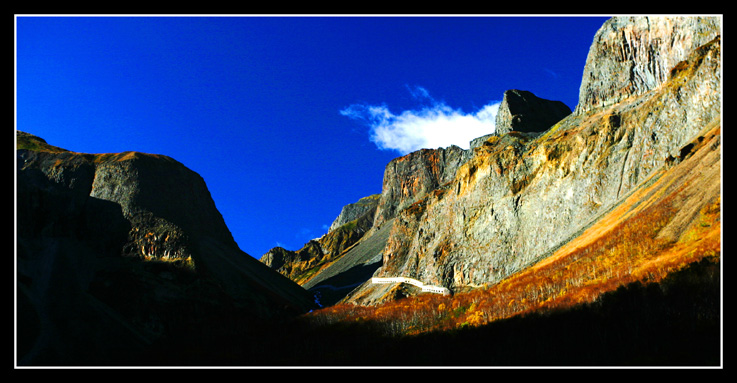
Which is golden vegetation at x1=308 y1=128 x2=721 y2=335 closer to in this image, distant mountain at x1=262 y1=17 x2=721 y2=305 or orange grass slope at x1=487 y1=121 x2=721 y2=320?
orange grass slope at x1=487 y1=121 x2=721 y2=320

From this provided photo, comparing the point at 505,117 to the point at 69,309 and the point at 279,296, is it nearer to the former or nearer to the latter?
the point at 279,296

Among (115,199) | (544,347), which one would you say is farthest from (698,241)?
(115,199)

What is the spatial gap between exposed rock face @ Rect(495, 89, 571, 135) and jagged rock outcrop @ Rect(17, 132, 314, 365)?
91.8 metres

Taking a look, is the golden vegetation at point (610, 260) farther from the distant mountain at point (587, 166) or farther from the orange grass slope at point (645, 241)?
the distant mountain at point (587, 166)

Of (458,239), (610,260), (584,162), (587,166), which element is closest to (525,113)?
(458,239)

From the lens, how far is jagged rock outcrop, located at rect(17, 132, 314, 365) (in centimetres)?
5922

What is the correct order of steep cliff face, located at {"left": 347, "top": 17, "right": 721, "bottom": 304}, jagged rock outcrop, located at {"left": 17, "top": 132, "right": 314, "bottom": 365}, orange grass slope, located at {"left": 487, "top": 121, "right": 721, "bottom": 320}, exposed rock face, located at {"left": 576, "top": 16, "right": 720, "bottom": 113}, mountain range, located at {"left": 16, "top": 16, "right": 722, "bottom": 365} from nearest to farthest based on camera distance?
orange grass slope, located at {"left": 487, "top": 121, "right": 721, "bottom": 320}
mountain range, located at {"left": 16, "top": 16, "right": 722, "bottom": 365}
jagged rock outcrop, located at {"left": 17, "top": 132, "right": 314, "bottom": 365}
steep cliff face, located at {"left": 347, "top": 17, "right": 721, "bottom": 304}
exposed rock face, located at {"left": 576, "top": 16, "right": 720, "bottom": 113}

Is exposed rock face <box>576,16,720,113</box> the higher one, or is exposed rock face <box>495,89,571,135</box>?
exposed rock face <box>495,89,571,135</box>

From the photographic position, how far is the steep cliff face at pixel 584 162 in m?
65.4

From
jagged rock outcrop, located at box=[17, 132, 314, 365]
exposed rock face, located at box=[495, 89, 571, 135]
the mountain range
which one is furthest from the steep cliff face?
exposed rock face, located at box=[495, 89, 571, 135]

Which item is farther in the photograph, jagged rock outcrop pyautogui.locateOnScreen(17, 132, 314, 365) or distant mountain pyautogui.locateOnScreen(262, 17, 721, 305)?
distant mountain pyautogui.locateOnScreen(262, 17, 721, 305)

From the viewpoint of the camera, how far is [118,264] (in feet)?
267

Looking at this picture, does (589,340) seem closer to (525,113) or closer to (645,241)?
(645,241)
